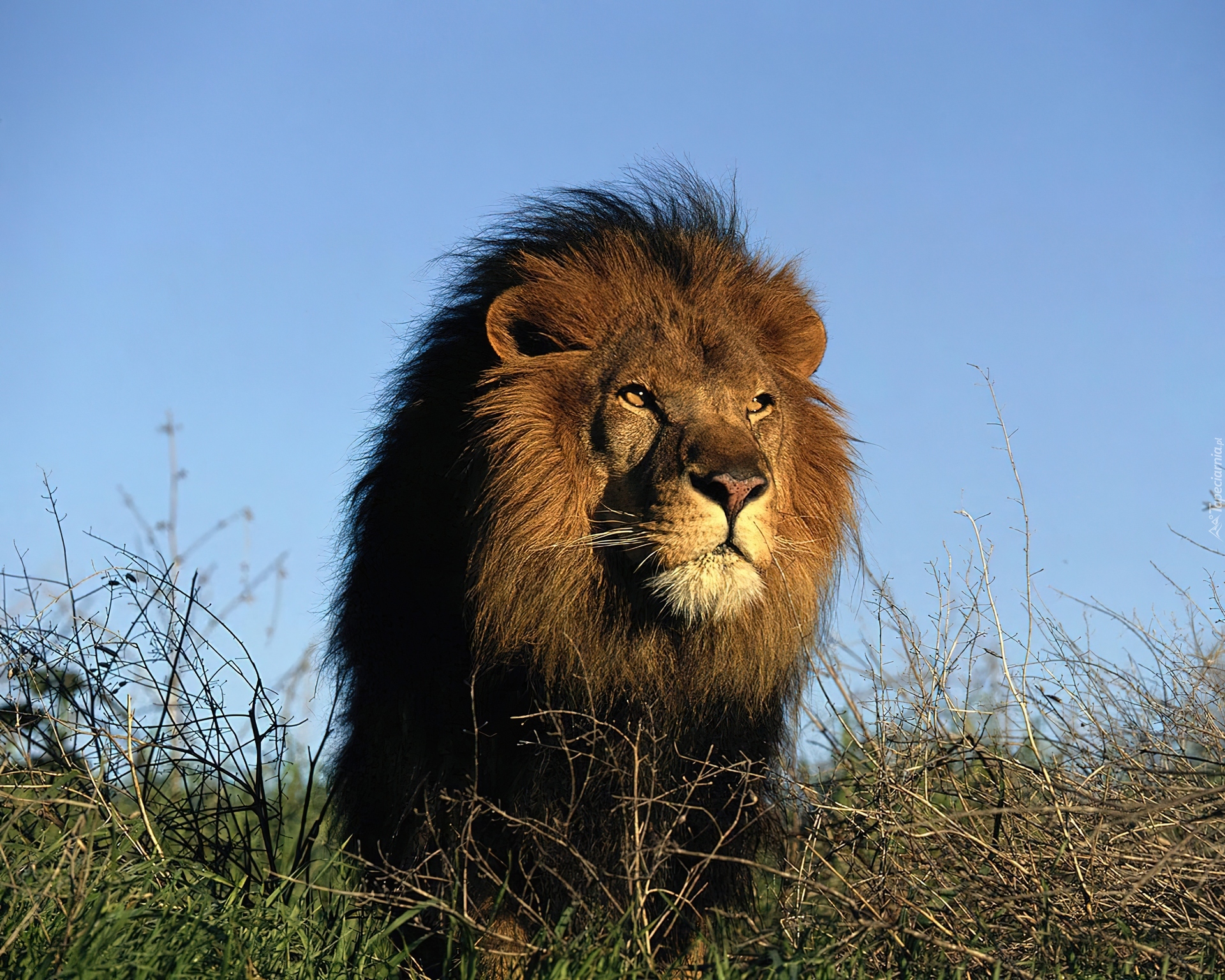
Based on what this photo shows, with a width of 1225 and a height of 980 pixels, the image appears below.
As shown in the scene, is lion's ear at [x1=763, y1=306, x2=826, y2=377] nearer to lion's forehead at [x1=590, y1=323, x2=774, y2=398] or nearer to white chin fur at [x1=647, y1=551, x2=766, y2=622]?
lion's forehead at [x1=590, y1=323, x2=774, y2=398]

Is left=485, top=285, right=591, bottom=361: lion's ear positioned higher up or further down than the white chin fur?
higher up

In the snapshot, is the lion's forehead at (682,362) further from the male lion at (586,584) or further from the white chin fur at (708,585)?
the white chin fur at (708,585)

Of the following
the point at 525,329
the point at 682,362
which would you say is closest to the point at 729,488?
the point at 682,362

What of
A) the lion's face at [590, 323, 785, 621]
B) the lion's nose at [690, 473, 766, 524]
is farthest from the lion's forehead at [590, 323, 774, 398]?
the lion's nose at [690, 473, 766, 524]

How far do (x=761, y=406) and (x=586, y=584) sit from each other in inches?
32.2

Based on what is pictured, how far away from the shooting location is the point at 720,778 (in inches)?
156

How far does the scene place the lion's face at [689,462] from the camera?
345cm

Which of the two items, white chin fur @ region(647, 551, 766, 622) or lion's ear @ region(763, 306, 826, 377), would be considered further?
lion's ear @ region(763, 306, 826, 377)

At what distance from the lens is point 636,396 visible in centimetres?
379

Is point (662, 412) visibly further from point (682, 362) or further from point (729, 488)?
point (729, 488)

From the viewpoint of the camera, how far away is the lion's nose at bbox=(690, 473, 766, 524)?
11.1 feet

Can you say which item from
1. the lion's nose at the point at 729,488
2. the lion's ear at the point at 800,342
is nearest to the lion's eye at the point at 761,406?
the lion's ear at the point at 800,342

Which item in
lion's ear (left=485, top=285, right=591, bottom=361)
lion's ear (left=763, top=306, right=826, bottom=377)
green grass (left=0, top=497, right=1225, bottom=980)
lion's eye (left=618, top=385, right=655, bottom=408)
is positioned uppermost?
lion's ear (left=763, top=306, right=826, bottom=377)

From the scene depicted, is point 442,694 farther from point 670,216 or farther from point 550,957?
point 670,216
